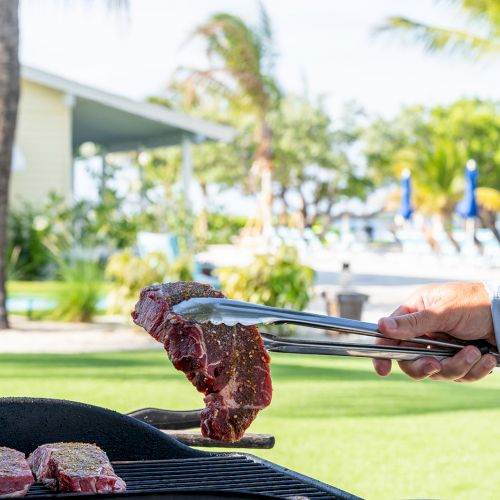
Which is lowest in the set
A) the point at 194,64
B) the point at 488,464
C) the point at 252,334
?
the point at 488,464

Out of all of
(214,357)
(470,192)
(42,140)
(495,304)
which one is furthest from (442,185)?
(214,357)

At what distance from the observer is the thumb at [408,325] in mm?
2105

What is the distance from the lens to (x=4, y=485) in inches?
77.5

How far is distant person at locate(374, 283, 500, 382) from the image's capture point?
2.23m

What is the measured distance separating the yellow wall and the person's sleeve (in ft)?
51.6

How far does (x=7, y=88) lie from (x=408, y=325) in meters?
8.80

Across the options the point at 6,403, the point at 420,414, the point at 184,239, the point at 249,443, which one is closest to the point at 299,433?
the point at 420,414

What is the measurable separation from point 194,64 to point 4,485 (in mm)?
22972

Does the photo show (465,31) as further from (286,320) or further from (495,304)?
(286,320)

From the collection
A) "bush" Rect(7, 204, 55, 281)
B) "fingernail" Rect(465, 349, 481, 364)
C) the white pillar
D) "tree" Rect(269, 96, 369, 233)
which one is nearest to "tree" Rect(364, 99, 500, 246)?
"tree" Rect(269, 96, 369, 233)

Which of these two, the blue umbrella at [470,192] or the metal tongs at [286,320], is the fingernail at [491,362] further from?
the blue umbrella at [470,192]

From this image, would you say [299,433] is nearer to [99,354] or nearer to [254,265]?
[99,354]

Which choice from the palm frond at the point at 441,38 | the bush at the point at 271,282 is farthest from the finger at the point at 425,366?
the palm frond at the point at 441,38

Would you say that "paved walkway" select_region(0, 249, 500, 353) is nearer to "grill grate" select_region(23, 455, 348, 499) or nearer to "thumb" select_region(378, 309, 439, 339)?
"grill grate" select_region(23, 455, 348, 499)
